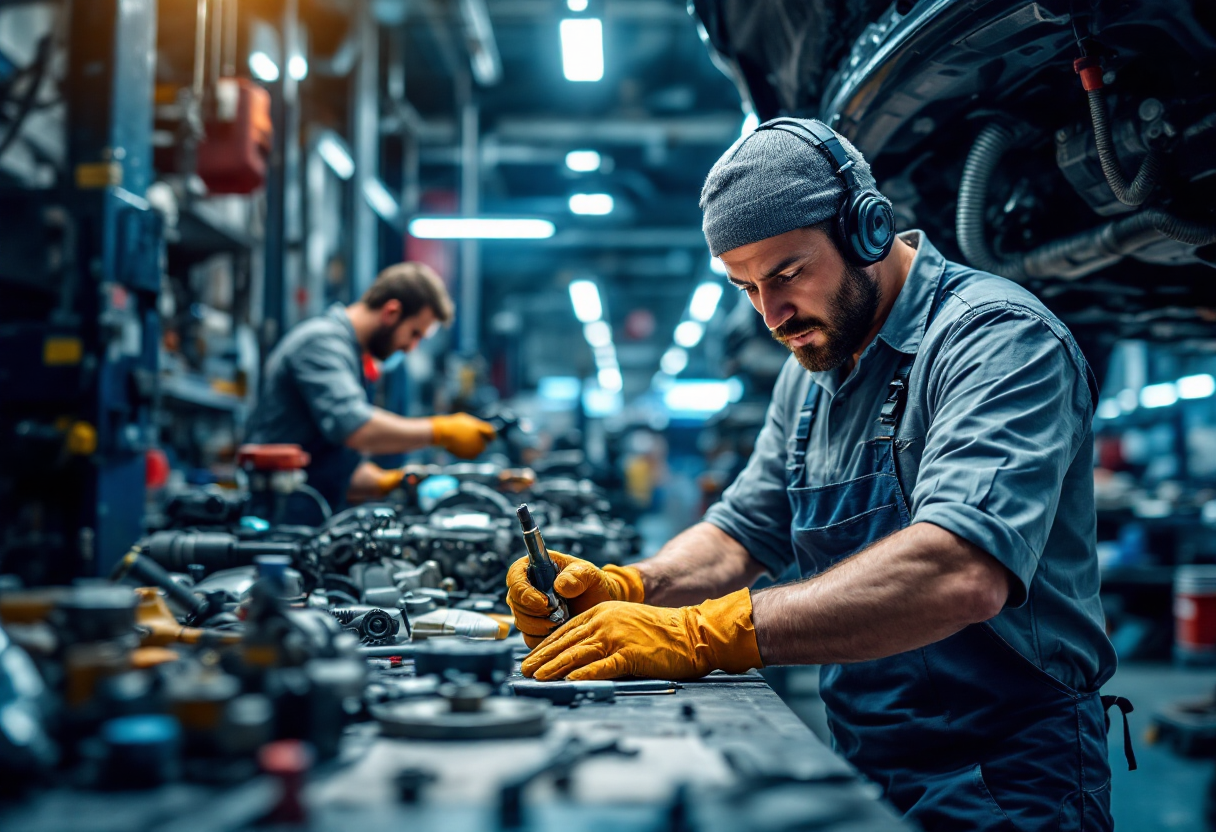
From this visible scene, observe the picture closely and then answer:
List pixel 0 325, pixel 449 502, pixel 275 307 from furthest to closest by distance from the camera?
1. pixel 275 307
2. pixel 0 325
3. pixel 449 502

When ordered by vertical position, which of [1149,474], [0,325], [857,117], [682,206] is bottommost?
[1149,474]

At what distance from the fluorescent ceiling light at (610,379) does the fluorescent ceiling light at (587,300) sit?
4.87m

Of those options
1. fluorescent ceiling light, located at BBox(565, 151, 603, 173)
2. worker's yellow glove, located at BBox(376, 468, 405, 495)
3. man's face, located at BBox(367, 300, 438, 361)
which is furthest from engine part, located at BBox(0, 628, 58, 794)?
fluorescent ceiling light, located at BBox(565, 151, 603, 173)

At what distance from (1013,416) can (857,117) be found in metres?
0.91

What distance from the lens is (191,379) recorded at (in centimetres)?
411

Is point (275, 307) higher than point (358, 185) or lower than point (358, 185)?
lower

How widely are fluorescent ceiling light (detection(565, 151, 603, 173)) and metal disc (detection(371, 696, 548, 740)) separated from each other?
27.0 feet

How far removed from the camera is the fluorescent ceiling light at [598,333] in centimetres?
1269

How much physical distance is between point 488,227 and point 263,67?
1.52 m

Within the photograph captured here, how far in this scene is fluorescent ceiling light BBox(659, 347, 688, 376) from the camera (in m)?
16.2

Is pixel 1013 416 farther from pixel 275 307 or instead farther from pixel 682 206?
pixel 682 206

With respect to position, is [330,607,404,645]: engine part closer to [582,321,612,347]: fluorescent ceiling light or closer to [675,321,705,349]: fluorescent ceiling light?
[675,321,705,349]: fluorescent ceiling light

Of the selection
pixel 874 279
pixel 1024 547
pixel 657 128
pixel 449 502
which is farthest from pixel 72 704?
pixel 657 128

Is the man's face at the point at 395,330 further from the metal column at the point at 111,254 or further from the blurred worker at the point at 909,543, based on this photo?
the blurred worker at the point at 909,543
